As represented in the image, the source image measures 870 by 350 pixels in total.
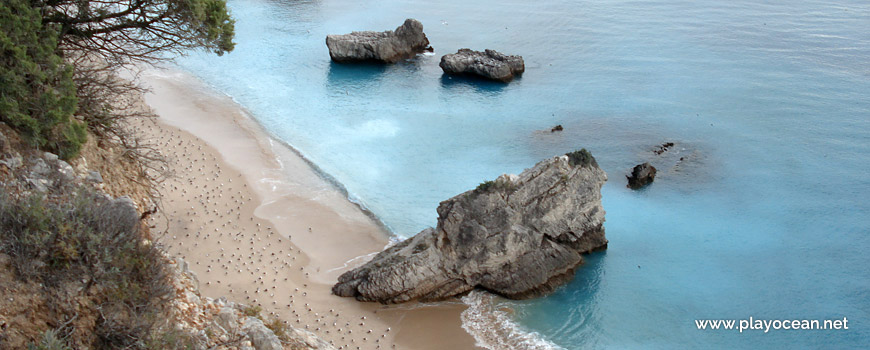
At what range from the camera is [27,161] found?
44.6ft

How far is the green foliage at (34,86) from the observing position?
13.9 meters

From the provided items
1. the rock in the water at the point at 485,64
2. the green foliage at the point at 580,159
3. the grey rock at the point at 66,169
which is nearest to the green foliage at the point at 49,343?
the grey rock at the point at 66,169

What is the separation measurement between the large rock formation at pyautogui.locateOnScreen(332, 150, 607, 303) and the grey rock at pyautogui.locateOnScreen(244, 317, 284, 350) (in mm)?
7593

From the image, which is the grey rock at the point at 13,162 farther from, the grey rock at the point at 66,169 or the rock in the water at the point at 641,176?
the rock in the water at the point at 641,176

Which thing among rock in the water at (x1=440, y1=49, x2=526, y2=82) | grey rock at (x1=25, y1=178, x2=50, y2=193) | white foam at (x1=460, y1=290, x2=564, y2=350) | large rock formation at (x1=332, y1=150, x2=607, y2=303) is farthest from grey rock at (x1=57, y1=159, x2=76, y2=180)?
rock in the water at (x1=440, y1=49, x2=526, y2=82)

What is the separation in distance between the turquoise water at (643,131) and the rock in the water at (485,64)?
80 cm

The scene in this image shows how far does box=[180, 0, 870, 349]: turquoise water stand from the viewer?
22.8 metres

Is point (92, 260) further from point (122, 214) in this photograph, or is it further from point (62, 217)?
point (122, 214)

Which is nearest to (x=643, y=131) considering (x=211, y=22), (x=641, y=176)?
(x=641, y=176)

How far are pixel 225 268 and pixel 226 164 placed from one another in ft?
28.5

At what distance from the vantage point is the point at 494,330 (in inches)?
801

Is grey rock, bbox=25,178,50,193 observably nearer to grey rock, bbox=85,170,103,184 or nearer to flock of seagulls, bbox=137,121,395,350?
grey rock, bbox=85,170,103,184

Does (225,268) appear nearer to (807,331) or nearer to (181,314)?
(181,314)

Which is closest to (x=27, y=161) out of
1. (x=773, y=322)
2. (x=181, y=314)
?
(x=181, y=314)
